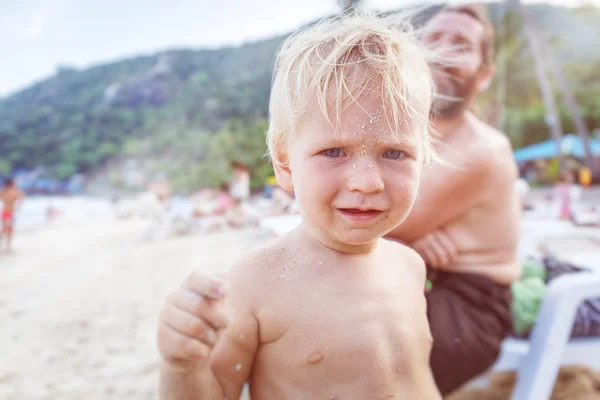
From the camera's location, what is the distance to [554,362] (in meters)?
1.77

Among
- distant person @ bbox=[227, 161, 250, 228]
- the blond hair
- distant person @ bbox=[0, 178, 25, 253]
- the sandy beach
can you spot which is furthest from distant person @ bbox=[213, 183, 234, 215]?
the blond hair

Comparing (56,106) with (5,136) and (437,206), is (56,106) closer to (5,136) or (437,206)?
(5,136)

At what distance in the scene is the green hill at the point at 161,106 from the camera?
15.5 metres

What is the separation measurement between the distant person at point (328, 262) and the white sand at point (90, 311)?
111 mm

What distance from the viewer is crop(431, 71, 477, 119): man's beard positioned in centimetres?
146

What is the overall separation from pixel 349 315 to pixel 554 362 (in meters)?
1.49

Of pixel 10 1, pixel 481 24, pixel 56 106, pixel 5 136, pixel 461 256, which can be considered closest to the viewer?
pixel 461 256

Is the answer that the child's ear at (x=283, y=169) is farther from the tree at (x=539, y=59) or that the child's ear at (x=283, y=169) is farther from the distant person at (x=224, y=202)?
the tree at (x=539, y=59)

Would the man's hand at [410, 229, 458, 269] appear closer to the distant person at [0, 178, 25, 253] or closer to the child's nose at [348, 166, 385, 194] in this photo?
the child's nose at [348, 166, 385, 194]

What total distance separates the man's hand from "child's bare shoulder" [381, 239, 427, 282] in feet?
1.82

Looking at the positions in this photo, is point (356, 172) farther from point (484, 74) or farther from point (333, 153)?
point (484, 74)

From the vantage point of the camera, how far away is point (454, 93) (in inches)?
61.4

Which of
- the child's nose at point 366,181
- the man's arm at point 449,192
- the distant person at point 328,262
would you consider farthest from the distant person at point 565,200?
the child's nose at point 366,181

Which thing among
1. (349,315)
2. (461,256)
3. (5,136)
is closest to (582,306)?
(461,256)
